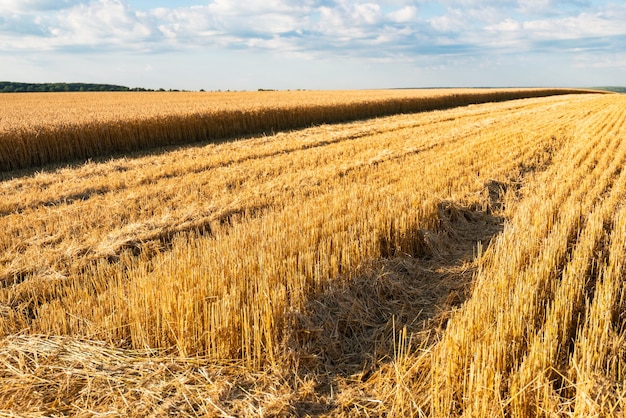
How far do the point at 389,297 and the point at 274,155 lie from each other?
9.39 metres

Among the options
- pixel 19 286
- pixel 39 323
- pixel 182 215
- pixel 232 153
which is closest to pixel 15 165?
pixel 232 153

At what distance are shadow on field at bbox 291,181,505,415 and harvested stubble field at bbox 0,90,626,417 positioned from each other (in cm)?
2

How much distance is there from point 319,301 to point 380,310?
2.06ft

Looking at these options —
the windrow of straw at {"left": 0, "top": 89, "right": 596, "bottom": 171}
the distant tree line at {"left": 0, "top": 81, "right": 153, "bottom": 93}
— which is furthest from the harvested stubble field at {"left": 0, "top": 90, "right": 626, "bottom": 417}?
the distant tree line at {"left": 0, "top": 81, "right": 153, "bottom": 93}

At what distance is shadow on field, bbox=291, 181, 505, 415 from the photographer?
3.62 m

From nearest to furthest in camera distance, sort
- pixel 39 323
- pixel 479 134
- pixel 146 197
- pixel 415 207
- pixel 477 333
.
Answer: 1. pixel 477 333
2. pixel 39 323
3. pixel 415 207
4. pixel 146 197
5. pixel 479 134

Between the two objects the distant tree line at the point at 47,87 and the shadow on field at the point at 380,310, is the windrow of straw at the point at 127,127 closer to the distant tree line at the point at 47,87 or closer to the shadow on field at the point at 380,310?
the shadow on field at the point at 380,310

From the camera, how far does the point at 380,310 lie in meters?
4.50

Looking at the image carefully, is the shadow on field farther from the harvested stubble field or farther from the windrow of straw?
the windrow of straw

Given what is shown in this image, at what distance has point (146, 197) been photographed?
8695mm

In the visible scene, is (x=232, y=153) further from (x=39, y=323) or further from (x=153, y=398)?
(x=153, y=398)

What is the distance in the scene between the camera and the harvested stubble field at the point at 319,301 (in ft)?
10.1

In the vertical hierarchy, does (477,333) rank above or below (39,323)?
above

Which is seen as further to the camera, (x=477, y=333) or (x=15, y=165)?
(x=15, y=165)
